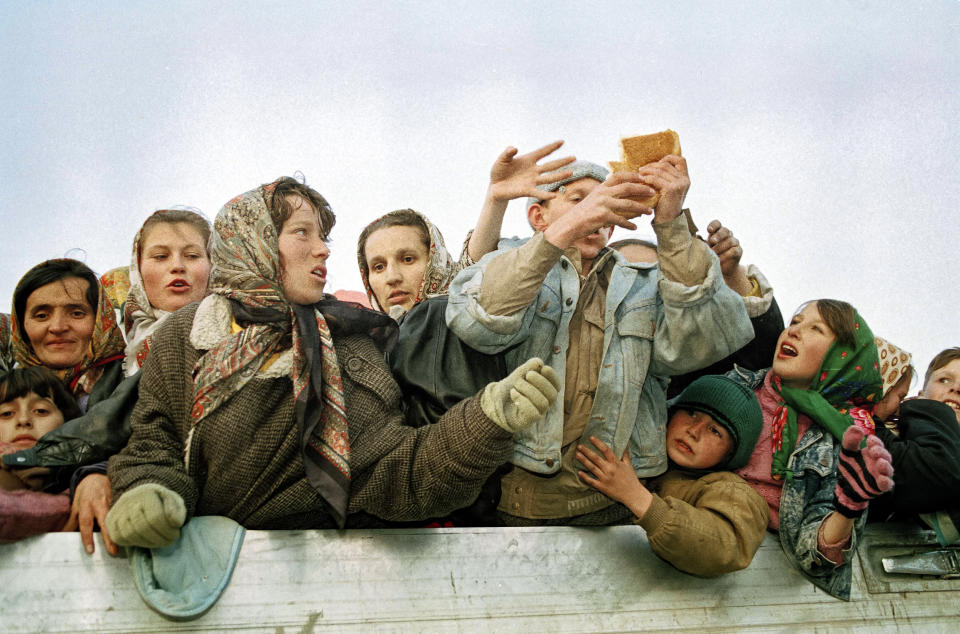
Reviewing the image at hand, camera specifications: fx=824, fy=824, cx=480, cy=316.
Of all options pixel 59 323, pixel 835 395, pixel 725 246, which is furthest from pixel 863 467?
pixel 59 323

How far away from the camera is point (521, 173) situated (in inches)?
118

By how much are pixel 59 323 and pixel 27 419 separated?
507 millimetres

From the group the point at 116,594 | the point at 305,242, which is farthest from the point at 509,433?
the point at 116,594

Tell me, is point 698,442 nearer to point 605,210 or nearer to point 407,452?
point 605,210

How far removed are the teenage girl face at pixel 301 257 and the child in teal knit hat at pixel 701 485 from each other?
3.52 ft

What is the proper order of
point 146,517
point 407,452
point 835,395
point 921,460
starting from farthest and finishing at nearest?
point 835,395
point 921,460
point 407,452
point 146,517

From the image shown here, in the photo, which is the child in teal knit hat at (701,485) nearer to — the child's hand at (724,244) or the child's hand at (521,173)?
the child's hand at (724,244)

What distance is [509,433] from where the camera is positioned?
241 cm

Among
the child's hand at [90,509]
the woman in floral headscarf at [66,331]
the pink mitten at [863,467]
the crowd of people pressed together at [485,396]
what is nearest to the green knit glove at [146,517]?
the crowd of people pressed together at [485,396]

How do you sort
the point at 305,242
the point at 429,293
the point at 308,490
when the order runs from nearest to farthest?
the point at 308,490, the point at 305,242, the point at 429,293

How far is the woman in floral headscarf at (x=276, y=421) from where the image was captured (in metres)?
2.44

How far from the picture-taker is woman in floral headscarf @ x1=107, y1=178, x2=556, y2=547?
2.44 m

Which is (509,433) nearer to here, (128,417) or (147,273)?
(128,417)

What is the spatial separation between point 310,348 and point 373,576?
751 mm
